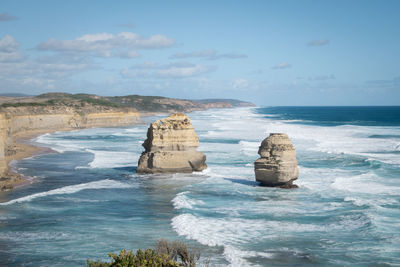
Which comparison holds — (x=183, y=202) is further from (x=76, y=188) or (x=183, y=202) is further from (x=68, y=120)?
(x=68, y=120)

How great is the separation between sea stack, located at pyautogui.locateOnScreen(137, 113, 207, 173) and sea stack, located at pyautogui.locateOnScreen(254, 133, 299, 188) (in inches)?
234

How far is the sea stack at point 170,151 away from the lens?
2820cm

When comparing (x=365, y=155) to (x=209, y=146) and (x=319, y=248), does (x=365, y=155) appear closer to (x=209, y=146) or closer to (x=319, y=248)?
(x=209, y=146)

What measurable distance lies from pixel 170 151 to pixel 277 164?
817 centimetres

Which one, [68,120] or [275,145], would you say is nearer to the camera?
[275,145]

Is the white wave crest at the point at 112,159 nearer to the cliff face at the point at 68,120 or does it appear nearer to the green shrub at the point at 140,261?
the green shrub at the point at 140,261

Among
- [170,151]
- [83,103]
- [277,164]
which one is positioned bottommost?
[277,164]

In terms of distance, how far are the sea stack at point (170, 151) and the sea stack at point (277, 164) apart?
5942mm

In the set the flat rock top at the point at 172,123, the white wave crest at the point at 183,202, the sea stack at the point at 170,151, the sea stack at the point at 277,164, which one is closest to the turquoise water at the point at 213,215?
the white wave crest at the point at 183,202

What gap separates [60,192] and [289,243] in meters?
12.9

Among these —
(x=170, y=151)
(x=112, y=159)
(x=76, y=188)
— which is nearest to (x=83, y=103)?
(x=112, y=159)

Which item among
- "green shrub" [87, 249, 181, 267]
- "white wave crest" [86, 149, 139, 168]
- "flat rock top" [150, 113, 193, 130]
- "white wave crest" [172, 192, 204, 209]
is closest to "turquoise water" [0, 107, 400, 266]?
"white wave crest" [172, 192, 204, 209]

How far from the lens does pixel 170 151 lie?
2866 cm

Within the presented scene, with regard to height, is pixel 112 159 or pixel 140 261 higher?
pixel 140 261
